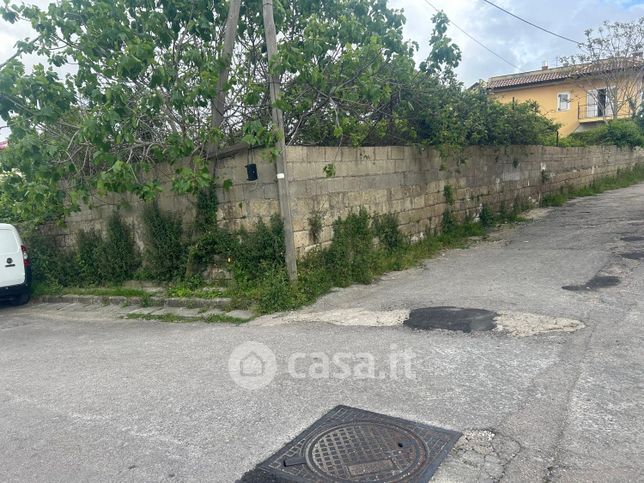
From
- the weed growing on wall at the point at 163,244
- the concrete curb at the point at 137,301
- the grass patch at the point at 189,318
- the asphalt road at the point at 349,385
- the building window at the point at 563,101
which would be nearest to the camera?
the asphalt road at the point at 349,385

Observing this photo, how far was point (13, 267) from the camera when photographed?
894 cm

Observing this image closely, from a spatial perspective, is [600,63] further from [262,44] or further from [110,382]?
[110,382]

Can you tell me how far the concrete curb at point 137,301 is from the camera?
280 inches

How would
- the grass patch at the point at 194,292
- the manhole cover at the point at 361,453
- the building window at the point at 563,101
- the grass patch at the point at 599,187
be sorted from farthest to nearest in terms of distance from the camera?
the building window at the point at 563,101 → the grass patch at the point at 599,187 → the grass patch at the point at 194,292 → the manhole cover at the point at 361,453

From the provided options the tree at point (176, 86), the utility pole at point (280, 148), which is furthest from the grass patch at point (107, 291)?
the utility pole at point (280, 148)

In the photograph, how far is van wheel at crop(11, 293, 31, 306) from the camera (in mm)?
9273

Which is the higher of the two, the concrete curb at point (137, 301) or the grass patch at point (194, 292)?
the grass patch at point (194, 292)

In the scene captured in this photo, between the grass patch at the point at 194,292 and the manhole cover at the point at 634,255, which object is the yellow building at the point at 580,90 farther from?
the grass patch at the point at 194,292

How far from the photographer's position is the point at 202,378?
4418mm

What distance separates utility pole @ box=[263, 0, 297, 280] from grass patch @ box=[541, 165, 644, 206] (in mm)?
10707

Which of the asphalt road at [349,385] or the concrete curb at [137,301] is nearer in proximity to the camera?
the asphalt road at [349,385]

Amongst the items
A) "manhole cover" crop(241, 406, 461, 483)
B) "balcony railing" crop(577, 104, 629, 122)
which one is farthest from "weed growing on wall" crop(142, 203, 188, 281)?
"balcony railing" crop(577, 104, 629, 122)

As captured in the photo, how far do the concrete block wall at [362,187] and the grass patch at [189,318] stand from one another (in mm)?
1509

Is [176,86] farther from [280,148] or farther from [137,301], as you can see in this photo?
[137,301]
